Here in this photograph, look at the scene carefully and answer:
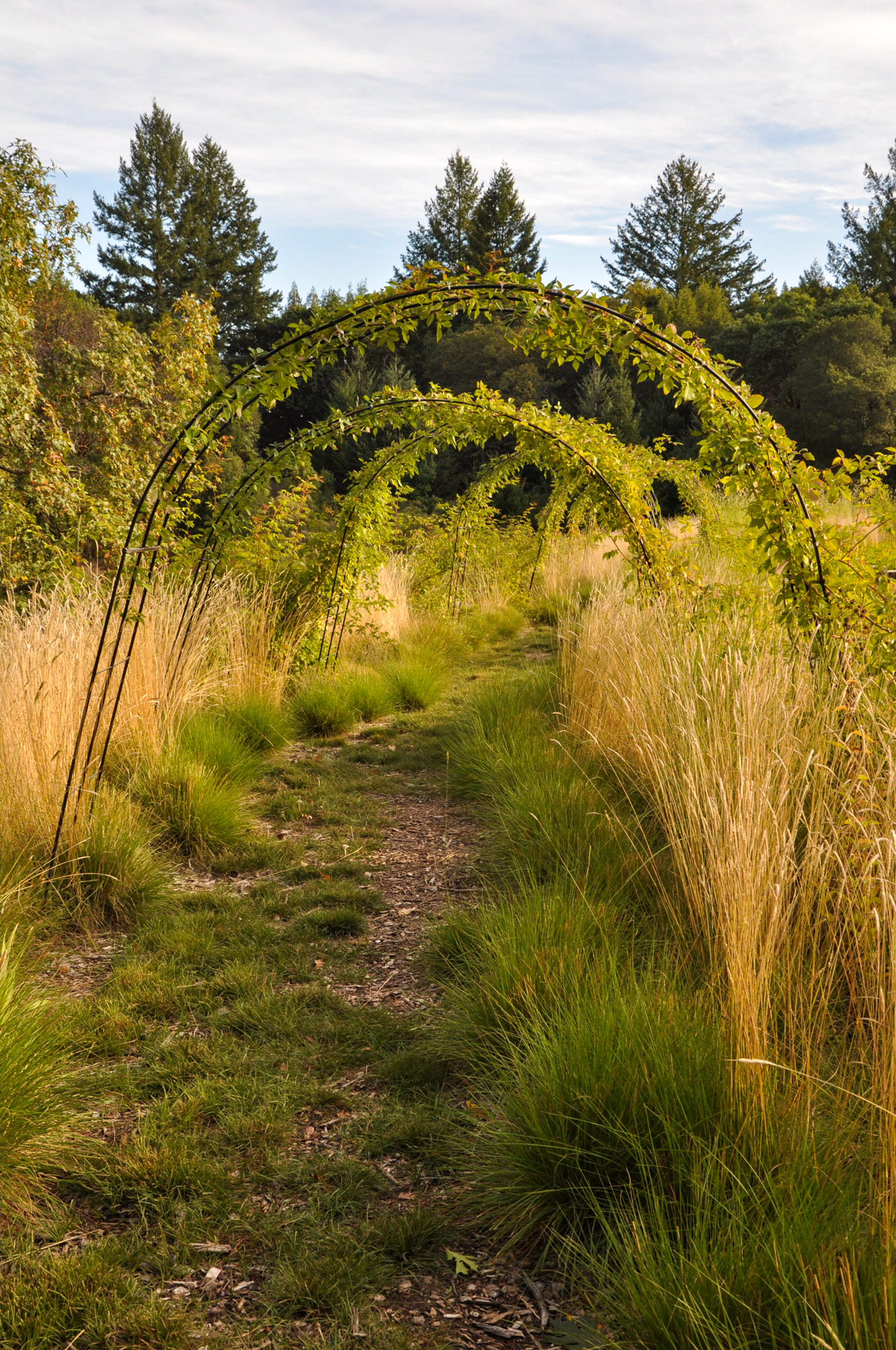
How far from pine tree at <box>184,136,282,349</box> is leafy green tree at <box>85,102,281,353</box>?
3cm

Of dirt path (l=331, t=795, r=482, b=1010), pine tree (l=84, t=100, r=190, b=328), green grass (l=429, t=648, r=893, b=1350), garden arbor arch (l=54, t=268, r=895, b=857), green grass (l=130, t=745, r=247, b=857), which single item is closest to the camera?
green grass (l=429, t=648, r=893, b=1350)

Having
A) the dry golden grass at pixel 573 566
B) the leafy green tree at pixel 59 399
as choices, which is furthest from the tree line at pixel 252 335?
the dry golden grass at pixel 573 566

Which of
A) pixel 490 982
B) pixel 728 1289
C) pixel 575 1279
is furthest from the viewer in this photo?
pixel 490 982

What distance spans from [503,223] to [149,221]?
14.7m

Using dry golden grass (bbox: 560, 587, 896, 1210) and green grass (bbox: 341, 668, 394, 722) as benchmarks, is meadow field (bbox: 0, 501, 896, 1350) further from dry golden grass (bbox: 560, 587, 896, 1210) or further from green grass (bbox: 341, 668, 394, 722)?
green grass (bbox: 341, 668, 394, 722)

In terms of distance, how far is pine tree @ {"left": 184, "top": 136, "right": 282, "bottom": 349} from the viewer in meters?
33.3

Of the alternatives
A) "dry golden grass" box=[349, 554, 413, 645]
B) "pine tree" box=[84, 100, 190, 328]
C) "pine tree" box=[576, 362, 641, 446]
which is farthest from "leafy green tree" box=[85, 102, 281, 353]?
"dry golden grass" box=[349, 554, 413, 645]

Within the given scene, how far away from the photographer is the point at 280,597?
6.36 m

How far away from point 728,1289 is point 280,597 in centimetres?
561

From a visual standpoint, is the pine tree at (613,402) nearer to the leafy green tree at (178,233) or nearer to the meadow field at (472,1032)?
the leafy green tree at (178,233)

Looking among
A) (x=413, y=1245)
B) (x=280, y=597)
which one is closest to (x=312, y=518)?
(x=280, y=597)

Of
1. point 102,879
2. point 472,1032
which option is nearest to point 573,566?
point 102,879

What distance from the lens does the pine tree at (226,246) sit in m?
33.3

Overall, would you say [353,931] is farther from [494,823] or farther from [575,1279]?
[575,1279]
